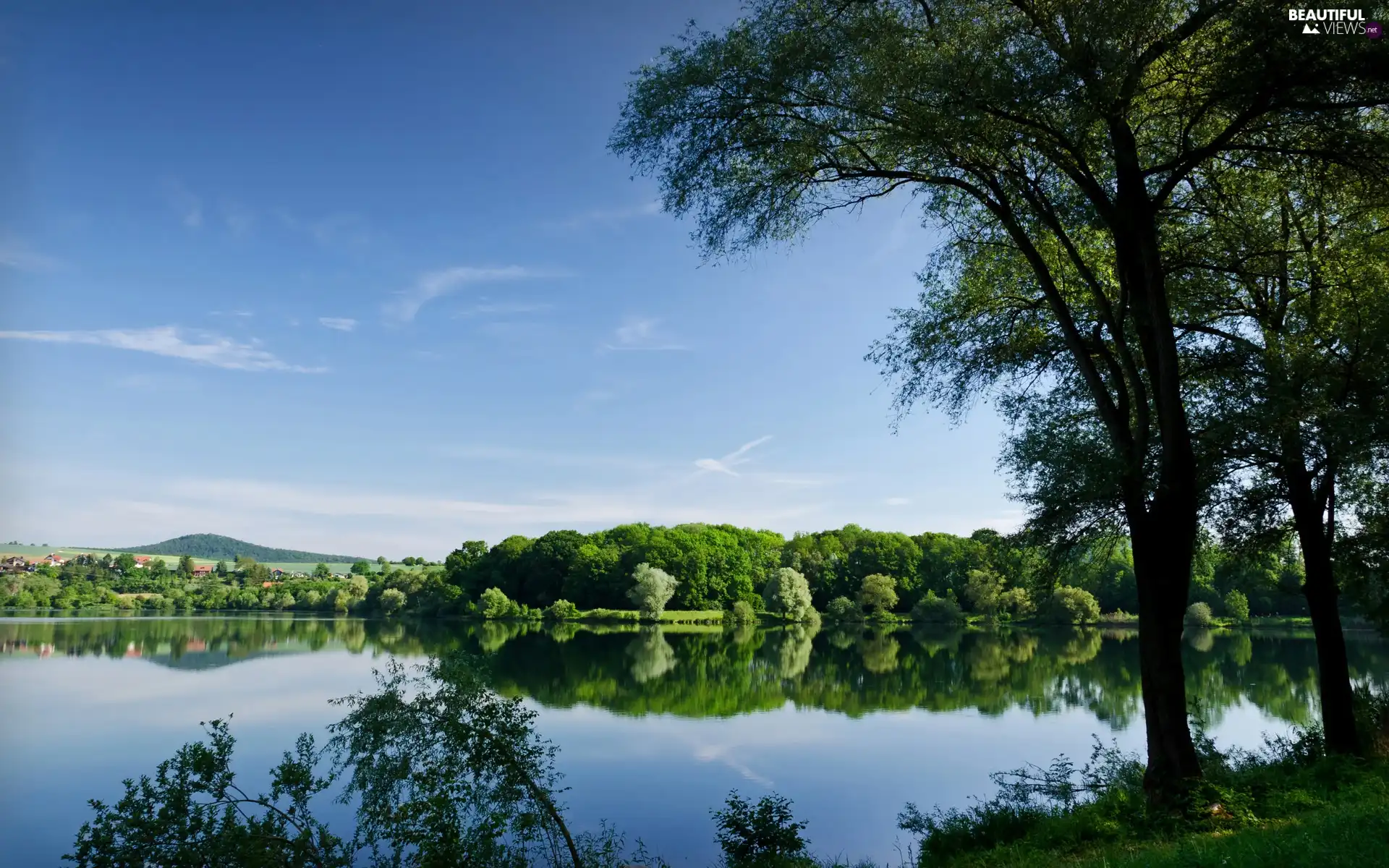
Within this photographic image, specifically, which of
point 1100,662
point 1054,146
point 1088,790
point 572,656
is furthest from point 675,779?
point 1100,662

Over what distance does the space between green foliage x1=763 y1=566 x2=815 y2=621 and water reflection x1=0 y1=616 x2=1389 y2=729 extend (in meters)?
5.70

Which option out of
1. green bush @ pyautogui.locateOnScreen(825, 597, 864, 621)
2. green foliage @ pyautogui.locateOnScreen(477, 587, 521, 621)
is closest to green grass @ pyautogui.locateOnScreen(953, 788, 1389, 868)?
green bush @ pyautogui.locateOnScreen(825, 597, 864, 621)

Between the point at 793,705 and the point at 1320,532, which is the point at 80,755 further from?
the point at 1320,532

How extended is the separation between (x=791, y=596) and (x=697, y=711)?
152 ft

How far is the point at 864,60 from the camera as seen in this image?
27.6 feet

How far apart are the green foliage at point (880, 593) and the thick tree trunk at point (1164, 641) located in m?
63.5

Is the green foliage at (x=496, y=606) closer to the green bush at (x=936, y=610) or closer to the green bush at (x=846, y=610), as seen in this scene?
the green bush at (x=846, y=610)

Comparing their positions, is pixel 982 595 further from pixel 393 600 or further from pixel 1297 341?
pixel 1297 341

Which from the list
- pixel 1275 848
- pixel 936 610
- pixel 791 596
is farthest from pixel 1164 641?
pixel 791 596

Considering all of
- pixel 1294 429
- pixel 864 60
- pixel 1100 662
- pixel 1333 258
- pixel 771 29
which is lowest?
pixel 1100 662

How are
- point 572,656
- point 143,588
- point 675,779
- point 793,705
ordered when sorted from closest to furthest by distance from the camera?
point 675,779 → point 793,705 → point 572,656 → point 143,588

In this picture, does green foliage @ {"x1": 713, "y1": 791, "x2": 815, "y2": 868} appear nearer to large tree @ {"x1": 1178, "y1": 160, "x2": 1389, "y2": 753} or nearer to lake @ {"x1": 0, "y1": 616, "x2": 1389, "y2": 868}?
lake @ {"x1": 0, "y1": 616, "x2": 1389, "y2": 868}

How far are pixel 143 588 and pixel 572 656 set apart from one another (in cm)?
7003

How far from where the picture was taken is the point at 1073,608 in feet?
188
